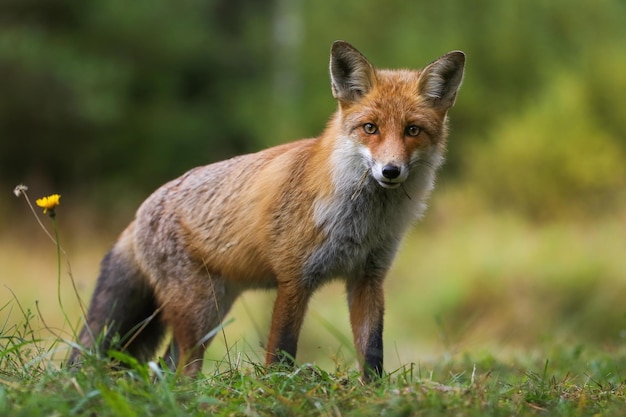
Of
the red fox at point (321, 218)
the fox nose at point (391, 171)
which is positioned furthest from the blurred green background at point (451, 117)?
the fox nose at point (391, 171)

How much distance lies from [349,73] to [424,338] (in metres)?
6.65

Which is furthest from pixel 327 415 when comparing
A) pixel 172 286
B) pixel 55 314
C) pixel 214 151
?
pixel 214 151

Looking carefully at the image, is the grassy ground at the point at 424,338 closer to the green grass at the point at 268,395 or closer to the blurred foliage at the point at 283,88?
the green grass at the point at 268,395

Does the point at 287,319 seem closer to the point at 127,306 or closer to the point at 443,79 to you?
the point at 127,306

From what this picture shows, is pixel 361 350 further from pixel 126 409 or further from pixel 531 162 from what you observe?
pixel 531 162

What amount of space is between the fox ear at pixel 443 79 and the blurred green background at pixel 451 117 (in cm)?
447

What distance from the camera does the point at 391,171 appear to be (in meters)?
4.49

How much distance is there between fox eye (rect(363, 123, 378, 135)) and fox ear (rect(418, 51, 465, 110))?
16.4 inches

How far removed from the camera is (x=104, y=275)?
5957 mm

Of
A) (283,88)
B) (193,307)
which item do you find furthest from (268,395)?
(283,88)

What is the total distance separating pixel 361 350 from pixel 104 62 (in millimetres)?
19660

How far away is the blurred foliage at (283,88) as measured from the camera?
17078 mm

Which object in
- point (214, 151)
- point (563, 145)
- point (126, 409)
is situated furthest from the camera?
point (214, 151)

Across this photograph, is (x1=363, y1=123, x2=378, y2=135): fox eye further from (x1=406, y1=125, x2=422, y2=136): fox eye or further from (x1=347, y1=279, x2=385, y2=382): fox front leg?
(x1=347, y1=279, x2=385, y2=382): fox front leg
